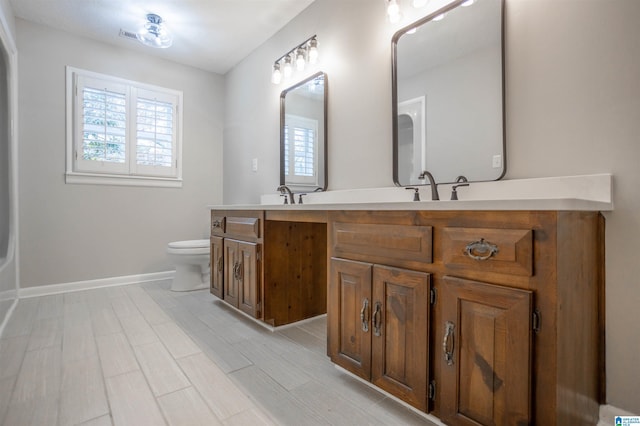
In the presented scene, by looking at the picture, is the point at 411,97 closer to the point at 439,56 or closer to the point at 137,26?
the point at 439,56

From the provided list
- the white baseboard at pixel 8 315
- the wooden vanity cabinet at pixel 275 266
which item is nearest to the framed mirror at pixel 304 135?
the wooden vanity cabinet at pixel 275 266

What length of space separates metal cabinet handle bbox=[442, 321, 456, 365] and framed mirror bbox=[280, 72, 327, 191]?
1420 millimetres

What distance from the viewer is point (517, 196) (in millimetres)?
1283

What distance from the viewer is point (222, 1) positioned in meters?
2.36

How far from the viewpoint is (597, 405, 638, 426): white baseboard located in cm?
108

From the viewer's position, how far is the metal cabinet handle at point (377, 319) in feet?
3.80

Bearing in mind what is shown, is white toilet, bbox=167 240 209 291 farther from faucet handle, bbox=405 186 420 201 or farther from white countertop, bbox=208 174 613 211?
faucet handle, bbox=405 186 420 201

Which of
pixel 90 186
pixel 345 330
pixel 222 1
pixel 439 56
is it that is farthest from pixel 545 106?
pixel 90 186

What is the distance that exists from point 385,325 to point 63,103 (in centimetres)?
330

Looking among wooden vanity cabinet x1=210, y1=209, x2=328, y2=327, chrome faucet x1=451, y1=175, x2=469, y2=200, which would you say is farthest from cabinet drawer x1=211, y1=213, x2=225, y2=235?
chrome faucet x1=451, y1=175, x2=469, y2=200

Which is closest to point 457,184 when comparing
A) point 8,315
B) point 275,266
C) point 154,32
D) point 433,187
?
point 433,187

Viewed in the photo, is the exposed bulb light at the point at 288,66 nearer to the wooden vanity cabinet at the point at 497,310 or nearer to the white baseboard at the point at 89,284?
the wooden vanity cabinet at the point at 497,310

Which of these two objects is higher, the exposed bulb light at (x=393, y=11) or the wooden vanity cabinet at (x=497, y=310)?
the exposed bulb light at (x=393, y=11)

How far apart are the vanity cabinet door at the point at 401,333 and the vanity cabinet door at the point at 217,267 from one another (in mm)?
1469
